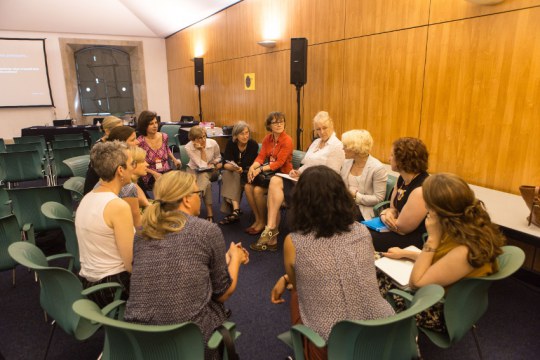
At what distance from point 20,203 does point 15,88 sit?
9.27 m

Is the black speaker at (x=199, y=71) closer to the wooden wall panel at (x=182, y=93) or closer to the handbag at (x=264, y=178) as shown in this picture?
the wooden wall panel at (x=182, y=93)

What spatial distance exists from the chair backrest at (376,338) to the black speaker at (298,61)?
166 inches

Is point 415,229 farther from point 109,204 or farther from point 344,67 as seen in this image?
point 344,67

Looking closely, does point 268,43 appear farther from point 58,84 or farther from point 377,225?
point 58,84

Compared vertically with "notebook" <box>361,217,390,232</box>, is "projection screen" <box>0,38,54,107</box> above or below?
above

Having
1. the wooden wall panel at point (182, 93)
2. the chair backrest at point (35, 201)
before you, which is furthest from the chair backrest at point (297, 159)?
the wooden wall panel at point (182, 93)

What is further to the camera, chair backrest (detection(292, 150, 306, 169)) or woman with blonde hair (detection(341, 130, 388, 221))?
chair backrest (detection(292, 150, 306, 169))

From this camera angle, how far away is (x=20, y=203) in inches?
121

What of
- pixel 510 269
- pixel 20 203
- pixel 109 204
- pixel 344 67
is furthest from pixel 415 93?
pixel 20 203

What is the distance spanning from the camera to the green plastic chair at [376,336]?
1217 mm

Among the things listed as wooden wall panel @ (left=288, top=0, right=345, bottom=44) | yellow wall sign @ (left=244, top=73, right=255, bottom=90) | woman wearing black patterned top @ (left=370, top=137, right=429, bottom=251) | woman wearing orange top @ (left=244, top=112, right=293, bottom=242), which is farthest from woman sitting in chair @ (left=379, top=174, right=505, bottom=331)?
yellow wall sign @ (left=244, top=73, right=255, bottom=90)

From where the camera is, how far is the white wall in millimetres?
10406

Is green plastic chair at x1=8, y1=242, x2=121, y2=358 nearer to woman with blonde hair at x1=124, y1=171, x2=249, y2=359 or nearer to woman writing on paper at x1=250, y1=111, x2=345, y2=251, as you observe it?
woman with blonde hair at x1=124, y1=171, x2=249, y2=359

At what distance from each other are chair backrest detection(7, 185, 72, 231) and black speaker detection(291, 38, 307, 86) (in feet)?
11.0
